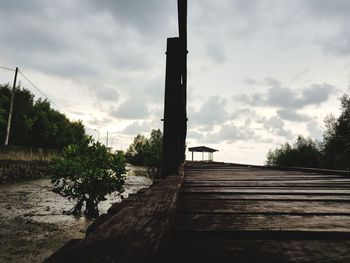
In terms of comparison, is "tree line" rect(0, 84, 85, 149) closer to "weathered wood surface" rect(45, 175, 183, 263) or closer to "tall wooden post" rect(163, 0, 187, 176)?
"tall wooden post" rect(163, 0, 187, 176)

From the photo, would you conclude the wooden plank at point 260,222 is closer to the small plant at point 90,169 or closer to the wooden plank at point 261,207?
the wooden plank at point 261,207

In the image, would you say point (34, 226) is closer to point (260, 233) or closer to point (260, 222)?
point (260, 222)

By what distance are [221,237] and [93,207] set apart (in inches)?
449

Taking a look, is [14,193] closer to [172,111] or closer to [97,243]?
[172,111]

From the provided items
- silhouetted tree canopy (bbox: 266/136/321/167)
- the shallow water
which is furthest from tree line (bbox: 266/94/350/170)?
the shallow water

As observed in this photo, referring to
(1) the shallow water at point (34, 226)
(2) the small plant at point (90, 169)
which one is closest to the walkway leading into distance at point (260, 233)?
(1) the shallow water at point (34, 226)

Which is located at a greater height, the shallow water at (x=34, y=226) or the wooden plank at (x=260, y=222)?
the wooden plank at (x=260, y=222)

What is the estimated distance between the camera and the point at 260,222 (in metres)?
1.49

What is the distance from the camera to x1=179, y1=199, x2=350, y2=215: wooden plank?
179cm

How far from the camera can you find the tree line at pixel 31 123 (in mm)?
36875

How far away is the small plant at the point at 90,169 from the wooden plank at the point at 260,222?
32.8ft

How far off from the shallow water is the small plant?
3.95 feet

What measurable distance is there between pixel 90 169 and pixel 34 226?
9.38ft

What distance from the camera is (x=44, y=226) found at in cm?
1116
